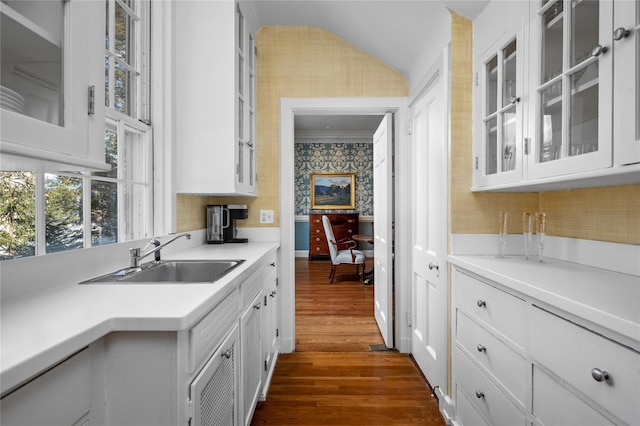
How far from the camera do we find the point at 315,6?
238cm

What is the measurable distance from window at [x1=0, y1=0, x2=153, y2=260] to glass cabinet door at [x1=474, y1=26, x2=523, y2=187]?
5.24 feet

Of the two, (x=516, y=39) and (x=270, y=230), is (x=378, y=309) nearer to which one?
(x=270, y=230)

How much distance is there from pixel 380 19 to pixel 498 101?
3.56 feet

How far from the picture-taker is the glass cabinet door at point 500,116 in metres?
1.43

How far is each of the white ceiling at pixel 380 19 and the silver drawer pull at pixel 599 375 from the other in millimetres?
1681

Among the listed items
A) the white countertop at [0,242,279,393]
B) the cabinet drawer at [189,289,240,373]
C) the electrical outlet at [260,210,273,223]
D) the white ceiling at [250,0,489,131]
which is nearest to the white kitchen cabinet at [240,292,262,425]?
the cabinet drawer at [189,289,240,373]

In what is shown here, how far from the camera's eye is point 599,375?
0.83 m

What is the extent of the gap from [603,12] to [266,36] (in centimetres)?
230

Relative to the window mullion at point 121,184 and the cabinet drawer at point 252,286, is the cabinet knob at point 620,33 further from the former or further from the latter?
the window mullion at point 121,184

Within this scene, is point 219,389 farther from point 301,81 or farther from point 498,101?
point 301,81

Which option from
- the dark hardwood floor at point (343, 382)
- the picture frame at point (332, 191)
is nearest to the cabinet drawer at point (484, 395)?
the dark hardwood floor at point (343, 382)

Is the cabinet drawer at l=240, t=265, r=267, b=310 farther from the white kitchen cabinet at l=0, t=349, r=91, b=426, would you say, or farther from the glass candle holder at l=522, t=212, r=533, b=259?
the glass candle holder at l=522, t=212, r=533, b=259

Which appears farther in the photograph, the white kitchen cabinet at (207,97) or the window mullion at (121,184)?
the white kitchen cabinet at (207,97)

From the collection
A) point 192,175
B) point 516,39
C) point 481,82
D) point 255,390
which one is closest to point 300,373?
point 255,390
